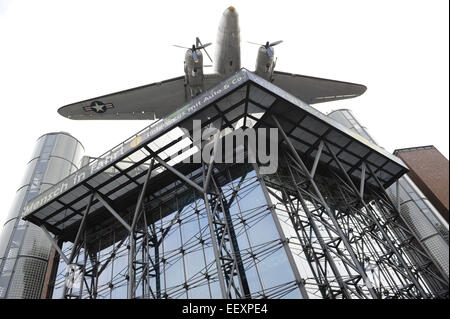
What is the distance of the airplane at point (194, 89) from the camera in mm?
28500

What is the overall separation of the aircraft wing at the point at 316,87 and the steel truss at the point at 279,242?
31.0 ft

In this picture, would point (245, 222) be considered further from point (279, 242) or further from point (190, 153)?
point (190, 153)

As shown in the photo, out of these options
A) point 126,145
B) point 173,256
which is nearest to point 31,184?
point 126,145

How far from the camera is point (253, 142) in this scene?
22391mm

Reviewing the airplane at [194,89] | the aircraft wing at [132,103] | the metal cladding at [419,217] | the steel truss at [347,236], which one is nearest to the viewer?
the steel truss at [347,236]

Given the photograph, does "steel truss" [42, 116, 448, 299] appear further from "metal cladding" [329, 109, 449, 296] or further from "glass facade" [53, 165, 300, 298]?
"metal cladding" [329, 109, 449, 296]

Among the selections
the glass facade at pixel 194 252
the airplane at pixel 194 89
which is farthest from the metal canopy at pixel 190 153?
the airplane at pixel 194 89

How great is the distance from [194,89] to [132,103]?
6.39 meters

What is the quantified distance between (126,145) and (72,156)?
16891 millimetres

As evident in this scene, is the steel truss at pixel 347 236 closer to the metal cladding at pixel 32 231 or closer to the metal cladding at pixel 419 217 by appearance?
the metal cladding at pixel 419 217

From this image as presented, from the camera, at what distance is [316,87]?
1272 inches

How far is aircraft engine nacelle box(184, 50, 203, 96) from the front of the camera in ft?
92.4
